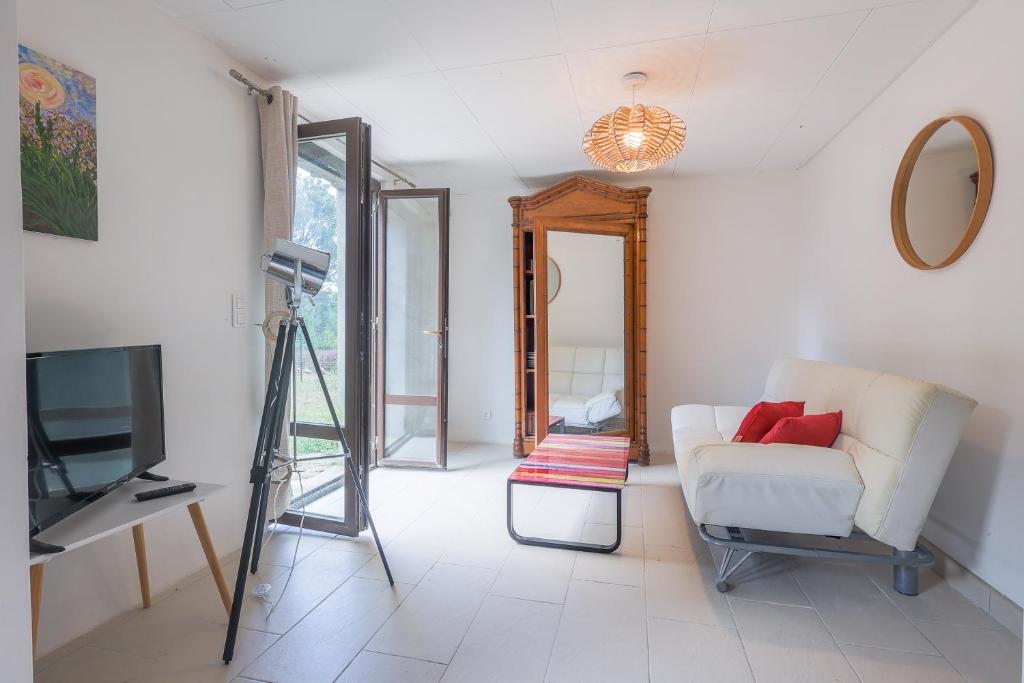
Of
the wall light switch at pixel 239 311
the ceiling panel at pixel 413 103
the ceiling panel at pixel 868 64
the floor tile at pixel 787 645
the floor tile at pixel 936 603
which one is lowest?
the floor tile at pixel 787 645

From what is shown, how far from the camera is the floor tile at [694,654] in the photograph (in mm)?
1521

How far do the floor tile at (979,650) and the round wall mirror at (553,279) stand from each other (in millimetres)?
2760

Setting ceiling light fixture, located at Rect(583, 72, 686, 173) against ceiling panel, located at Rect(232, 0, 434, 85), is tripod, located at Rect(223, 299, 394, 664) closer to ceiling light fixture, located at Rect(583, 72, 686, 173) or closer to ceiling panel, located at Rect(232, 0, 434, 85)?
ceiling panel, located at Rect(232, 0, 434, 85)

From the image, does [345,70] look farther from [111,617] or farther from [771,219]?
[771,219]

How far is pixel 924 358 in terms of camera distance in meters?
2.25

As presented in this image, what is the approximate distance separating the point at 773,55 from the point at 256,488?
272 centimetres

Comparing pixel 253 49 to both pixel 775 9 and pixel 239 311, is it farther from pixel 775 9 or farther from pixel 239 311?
pixel 775 9

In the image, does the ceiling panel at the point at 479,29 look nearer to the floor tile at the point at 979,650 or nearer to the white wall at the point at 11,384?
the white wall at the point at 11,384

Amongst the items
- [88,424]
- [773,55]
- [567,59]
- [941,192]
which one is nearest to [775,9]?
[773,55]

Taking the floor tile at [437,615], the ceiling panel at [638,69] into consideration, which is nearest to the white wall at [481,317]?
the ceiling panel at [638,69]

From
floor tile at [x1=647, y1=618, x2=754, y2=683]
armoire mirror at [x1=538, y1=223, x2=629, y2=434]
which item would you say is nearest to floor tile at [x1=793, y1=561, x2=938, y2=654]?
floor tile at [x1=647, y1=618, x2=754, y2=683]

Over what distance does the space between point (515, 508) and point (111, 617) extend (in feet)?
6.05

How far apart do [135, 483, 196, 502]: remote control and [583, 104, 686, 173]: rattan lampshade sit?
231 cm

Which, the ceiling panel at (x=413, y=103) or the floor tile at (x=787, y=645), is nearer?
the floor tile at (x=787, y=645)
